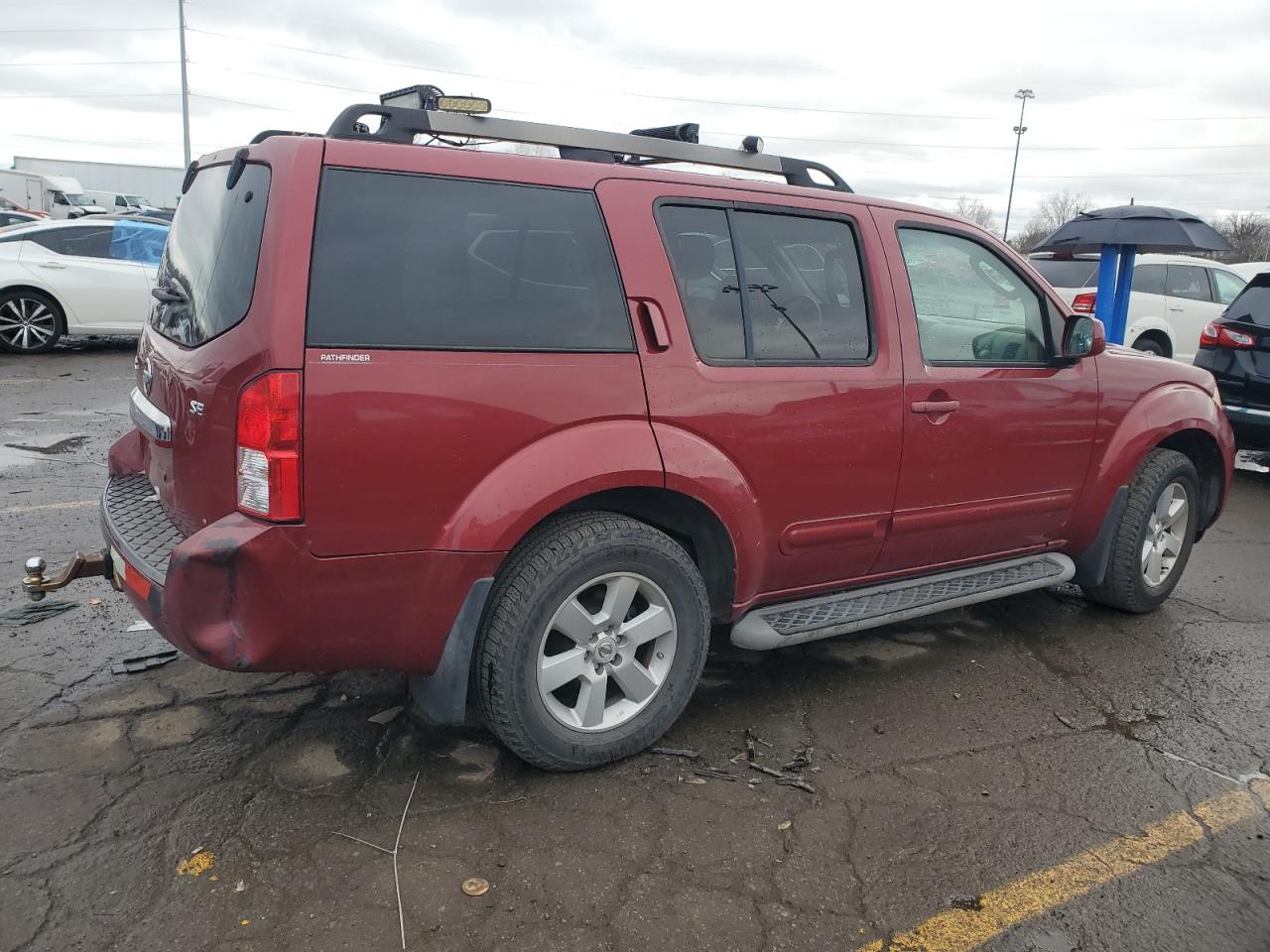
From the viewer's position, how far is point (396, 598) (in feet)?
8.94

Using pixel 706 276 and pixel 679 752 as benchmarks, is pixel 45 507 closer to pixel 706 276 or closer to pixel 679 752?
pixel 679 752

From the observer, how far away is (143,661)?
3.76 meters

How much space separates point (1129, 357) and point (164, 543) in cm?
395

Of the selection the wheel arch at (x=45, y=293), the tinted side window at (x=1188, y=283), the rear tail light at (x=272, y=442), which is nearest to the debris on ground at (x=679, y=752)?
the rear tail light at (x=272, y=442)

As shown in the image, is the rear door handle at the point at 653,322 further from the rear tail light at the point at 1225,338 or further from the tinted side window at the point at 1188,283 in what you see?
the tinted side window at the point at 1188,283

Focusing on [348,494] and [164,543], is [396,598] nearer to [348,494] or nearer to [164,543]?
[348,494]

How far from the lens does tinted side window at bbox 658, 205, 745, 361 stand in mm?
3182

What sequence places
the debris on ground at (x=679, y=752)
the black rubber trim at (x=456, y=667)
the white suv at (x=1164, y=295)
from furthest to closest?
the white suv at (x=1164, y=295) < the debris on ground at (x=679, y=752) < the black rubber trim at (x=456, y=667)

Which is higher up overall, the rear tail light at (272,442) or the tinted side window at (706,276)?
the tinted side window at (706,276)

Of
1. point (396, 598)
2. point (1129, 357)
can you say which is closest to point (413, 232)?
point (396, 598)

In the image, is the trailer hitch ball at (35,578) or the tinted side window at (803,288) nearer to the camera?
the trailer hitch ball at (35,578)

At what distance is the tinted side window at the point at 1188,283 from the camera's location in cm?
1216

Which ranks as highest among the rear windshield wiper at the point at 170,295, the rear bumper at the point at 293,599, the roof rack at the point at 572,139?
the roof rack at the point at 572,139

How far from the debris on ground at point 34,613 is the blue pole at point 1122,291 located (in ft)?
31.3
